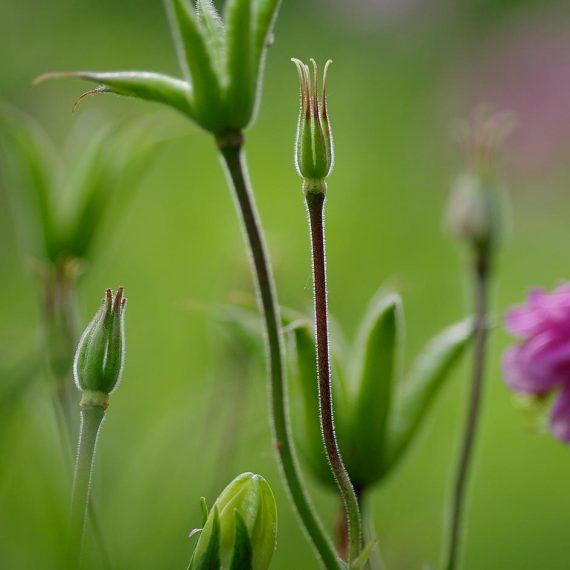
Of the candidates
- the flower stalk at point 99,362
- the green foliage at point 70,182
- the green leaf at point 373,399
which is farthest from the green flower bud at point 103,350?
the green foliage at point 70,182

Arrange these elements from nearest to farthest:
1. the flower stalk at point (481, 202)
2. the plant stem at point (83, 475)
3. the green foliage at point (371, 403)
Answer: the plant stem at point (83, 475)
the green foliage at point (371, 403)
the flower stalk at point (481, 202)

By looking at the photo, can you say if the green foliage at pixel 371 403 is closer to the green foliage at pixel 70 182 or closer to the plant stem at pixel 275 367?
the plant stem at pixel 275 367

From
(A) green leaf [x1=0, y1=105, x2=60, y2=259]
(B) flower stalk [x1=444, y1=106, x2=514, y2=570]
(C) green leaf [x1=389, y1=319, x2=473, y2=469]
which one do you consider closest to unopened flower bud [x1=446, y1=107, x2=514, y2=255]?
(B) flower stalk [x1=444, y1=106, x2=514, y2=570]

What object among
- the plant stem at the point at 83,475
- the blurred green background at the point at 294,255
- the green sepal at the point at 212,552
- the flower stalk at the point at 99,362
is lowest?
the blurred green background at the point at 294,255

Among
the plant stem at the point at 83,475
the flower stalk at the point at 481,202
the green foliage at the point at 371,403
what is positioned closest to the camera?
the plant stem at the point at 83,475

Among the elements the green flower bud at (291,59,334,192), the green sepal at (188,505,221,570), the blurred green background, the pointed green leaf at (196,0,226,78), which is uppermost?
the pointed green leaf at (196,0,226,78)

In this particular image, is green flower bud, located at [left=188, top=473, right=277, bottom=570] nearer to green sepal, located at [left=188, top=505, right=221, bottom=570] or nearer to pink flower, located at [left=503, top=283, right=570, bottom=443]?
green sepal, located at [left=188, top=505, right=221, bottom=570]

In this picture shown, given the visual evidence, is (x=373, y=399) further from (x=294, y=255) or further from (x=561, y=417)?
(x=294, y=255)
